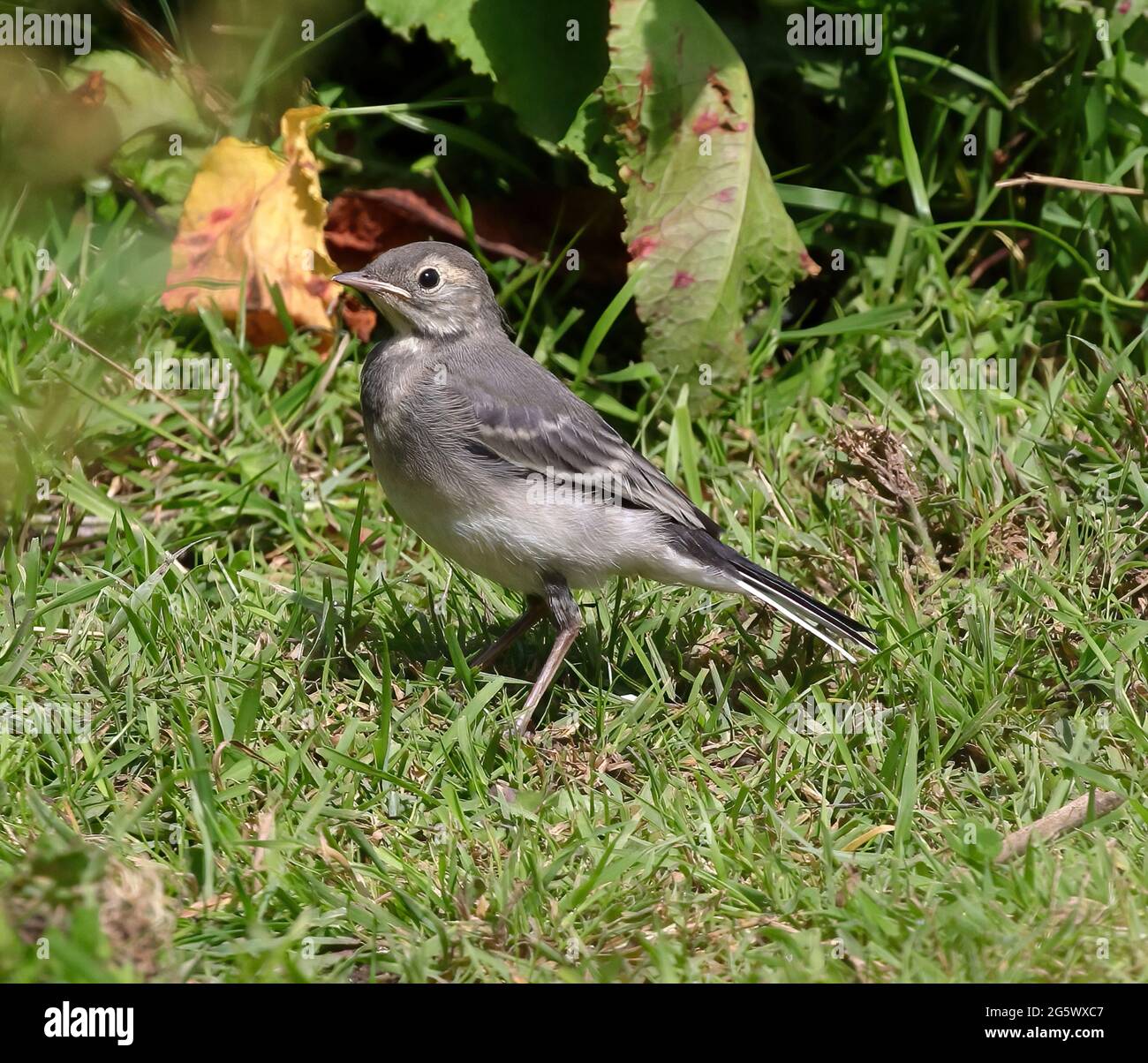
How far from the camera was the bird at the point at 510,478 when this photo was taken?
5.04m

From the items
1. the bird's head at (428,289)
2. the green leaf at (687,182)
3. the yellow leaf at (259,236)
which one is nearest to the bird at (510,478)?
the bird's head at (428,289)

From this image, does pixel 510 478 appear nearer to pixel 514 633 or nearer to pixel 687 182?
pixel 514 633

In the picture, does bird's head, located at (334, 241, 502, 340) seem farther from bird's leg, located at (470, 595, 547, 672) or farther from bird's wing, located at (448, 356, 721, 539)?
bird's leg, located at (470, 595, 547, 672)

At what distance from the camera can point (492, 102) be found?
281 inches

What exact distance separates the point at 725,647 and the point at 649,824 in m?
1.31

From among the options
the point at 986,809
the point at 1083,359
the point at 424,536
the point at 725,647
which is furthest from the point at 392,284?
the point at 1083,359

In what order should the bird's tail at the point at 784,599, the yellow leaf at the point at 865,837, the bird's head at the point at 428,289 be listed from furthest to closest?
the bird's head at the point at 428,289, the bird's tail at the point at 784,599, the yellow leaf at the point at 865,837

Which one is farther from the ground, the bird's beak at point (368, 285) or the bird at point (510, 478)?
the bird's beak at point (368, 285)

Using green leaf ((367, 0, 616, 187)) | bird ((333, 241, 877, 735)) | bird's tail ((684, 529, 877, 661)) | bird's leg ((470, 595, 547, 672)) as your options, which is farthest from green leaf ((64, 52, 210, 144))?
bird's tail ((684, 529, 877, 661))

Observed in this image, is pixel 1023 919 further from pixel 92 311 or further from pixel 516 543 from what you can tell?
pixel 92 311

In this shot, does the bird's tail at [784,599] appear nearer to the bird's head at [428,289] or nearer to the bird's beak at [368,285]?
the bird's head at [428,289]

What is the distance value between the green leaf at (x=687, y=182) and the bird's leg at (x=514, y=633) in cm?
157

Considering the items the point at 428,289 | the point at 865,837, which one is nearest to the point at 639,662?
the point at 865,837

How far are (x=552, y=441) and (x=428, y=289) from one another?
764 mm
